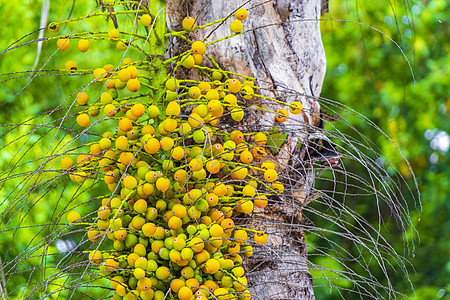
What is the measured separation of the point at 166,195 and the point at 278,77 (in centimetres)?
37

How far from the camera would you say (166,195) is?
2.38 feet

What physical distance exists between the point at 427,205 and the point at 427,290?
2.84ft

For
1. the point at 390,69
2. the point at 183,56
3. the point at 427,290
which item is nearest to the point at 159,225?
the point at 183,56

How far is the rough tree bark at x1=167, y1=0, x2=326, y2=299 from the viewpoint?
863 mm

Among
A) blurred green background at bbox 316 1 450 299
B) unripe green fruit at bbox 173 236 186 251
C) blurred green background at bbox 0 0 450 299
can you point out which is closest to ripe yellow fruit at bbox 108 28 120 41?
unripe green fruit at bbox 173 236 186 251

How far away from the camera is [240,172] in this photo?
756 millimetres

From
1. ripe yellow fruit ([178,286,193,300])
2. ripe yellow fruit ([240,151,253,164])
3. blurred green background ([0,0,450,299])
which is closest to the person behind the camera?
ripe yellow fruit ([178,286,193,300])

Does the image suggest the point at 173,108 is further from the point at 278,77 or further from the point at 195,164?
the point at 278,77

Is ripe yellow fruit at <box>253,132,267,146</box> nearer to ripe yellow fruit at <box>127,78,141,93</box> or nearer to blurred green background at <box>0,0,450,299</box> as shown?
ripe yellow fruit at <box>127,78,141,93</box>

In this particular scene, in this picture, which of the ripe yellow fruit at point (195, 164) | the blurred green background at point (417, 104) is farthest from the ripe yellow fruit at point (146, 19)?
the blurred green background at point (417, 104)

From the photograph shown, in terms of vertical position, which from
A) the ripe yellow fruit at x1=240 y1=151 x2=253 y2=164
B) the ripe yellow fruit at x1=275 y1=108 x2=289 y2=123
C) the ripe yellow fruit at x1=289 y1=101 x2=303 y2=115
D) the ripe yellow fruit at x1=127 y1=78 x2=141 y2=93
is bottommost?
the ripe yellow fruit at x1=240 y1=151 x2=253 y2=164

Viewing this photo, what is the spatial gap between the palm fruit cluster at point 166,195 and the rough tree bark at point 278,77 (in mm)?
117

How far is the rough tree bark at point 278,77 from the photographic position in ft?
2.83

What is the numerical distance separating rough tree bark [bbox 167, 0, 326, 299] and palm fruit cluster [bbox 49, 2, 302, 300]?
12 cm
